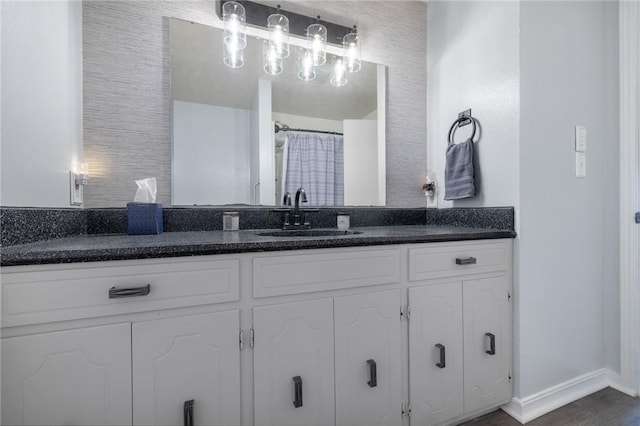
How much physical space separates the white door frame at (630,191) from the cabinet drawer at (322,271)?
1.39 m

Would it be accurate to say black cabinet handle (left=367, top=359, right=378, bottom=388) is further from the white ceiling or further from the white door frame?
the white door frame

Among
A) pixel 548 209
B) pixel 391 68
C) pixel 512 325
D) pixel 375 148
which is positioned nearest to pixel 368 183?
pixel 375 148

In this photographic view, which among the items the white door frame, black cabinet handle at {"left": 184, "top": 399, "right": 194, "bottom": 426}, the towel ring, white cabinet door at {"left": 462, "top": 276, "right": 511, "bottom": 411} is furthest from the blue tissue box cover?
the white door frame

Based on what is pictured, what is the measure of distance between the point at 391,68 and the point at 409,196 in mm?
844

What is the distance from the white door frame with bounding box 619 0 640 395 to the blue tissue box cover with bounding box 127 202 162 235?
7.72 ft

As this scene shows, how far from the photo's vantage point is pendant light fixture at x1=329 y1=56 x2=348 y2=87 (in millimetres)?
1766

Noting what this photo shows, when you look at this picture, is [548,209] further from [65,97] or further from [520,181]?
[65,97]

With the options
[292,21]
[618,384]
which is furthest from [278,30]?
[618,384]

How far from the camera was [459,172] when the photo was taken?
5.34ft

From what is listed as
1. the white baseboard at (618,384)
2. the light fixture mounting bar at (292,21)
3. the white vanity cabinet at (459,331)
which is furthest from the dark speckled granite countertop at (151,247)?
the white baseboard at (618,384)

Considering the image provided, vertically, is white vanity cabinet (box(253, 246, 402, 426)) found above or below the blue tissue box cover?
below

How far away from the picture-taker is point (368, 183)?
5.99 ft

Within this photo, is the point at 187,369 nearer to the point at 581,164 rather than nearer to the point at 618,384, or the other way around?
the point at 581,164

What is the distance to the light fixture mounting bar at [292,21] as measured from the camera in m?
1.56
